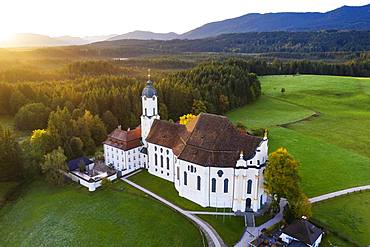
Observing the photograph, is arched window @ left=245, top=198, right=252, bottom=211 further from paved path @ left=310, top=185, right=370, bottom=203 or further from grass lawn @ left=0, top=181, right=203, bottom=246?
paved path @ left=310, top=185, right=370, bottom=203

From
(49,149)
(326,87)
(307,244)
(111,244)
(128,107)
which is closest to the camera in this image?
(307,244)

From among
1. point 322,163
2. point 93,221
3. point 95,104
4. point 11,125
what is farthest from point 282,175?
point 11,125

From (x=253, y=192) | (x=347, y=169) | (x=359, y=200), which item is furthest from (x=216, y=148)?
(x=347, y=169)

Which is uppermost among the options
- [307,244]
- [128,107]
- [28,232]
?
[128,107]

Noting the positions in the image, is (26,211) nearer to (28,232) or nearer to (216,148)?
(28,232)

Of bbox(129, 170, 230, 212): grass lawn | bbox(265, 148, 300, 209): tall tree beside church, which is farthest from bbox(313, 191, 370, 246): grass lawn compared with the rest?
bbox(129, 170, 230, 212): grass lawn

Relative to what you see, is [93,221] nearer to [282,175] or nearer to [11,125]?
[282,175]

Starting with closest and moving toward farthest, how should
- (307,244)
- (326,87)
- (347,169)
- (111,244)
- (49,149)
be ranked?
(307,244)
(111,244)
(347,169)
(49,149)
(326,87)
